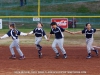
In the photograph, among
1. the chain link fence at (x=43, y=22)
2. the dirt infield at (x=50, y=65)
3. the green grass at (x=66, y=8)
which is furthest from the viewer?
the green grass at (x=66, y=8)

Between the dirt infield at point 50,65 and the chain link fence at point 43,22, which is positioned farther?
the chain link fence at point 43,22

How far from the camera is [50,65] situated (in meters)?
14.4

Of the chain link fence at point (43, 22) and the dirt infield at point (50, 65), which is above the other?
the dirt infield at point (50, 65)

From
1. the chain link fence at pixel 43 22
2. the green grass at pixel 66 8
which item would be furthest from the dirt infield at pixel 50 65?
the green grass at pixel 66 8

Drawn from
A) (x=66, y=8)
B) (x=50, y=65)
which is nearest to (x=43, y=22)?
(x=66, y=8)

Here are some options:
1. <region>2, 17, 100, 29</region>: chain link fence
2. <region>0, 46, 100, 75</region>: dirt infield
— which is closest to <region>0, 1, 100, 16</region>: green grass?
<region>2, 17, 100, 29</region>: chain link fence

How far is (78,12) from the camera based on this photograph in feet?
145

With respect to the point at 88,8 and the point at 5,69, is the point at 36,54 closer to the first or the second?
the point at 5,69

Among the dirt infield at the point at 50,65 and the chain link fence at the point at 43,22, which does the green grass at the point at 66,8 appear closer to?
the chain link fence at the point at 43,22

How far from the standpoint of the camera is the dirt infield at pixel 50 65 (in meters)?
12.8

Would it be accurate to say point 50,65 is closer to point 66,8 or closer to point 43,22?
point 43,22

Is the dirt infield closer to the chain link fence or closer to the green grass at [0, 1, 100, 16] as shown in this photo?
the chain link fence

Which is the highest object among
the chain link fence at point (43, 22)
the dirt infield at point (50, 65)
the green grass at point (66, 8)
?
the dirt infield at point (50, 65)

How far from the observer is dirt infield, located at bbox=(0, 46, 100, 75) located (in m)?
12.8
